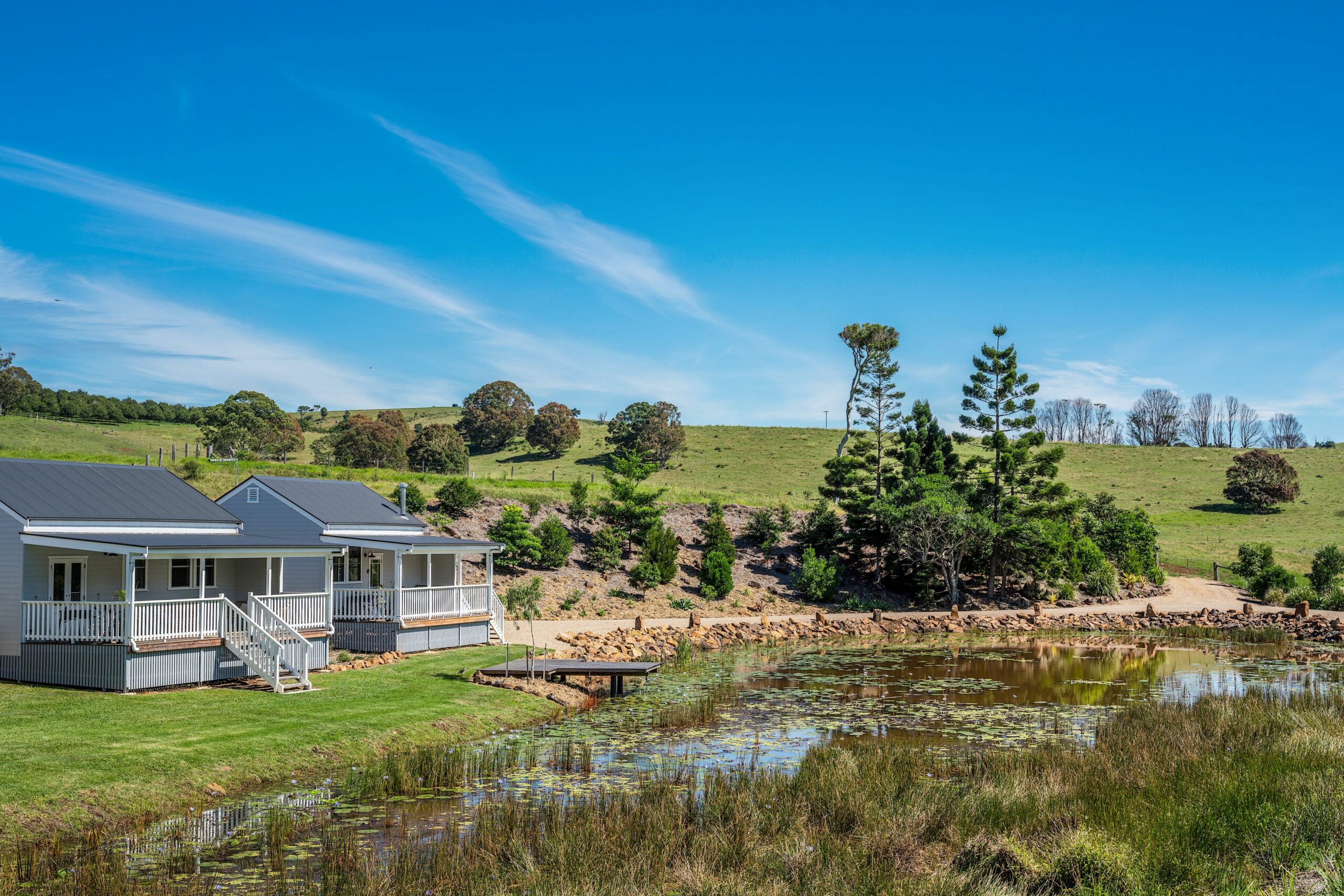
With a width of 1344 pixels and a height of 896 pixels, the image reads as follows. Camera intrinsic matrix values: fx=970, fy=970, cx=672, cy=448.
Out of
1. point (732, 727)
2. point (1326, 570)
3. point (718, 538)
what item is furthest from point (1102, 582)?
point (732, 727)

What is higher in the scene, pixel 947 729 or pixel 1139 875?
pixel 1139 875

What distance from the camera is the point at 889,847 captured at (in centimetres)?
1020

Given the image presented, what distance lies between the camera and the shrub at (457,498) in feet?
138

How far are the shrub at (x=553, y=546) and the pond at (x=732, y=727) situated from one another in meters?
10.7

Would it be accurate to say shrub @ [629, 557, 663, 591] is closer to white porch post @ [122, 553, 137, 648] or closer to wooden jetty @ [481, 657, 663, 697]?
wooden jetty @ [481, 657, 663, 697]

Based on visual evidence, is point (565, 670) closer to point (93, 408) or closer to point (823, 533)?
point (823, 533)

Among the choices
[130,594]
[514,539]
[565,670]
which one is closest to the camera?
[130,594]

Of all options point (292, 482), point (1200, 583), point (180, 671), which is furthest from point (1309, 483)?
point (180, 671)

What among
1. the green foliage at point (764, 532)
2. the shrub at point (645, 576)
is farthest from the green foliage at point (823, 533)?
the shrub at point (645, 576)

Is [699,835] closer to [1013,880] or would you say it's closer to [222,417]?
[1013,880]

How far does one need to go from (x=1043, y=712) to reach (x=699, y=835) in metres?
12.0

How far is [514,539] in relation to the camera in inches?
1521

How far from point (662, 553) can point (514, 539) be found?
6.66 metres

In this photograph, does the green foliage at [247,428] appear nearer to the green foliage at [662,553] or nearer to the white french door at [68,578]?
the green foliage at [662,553]
